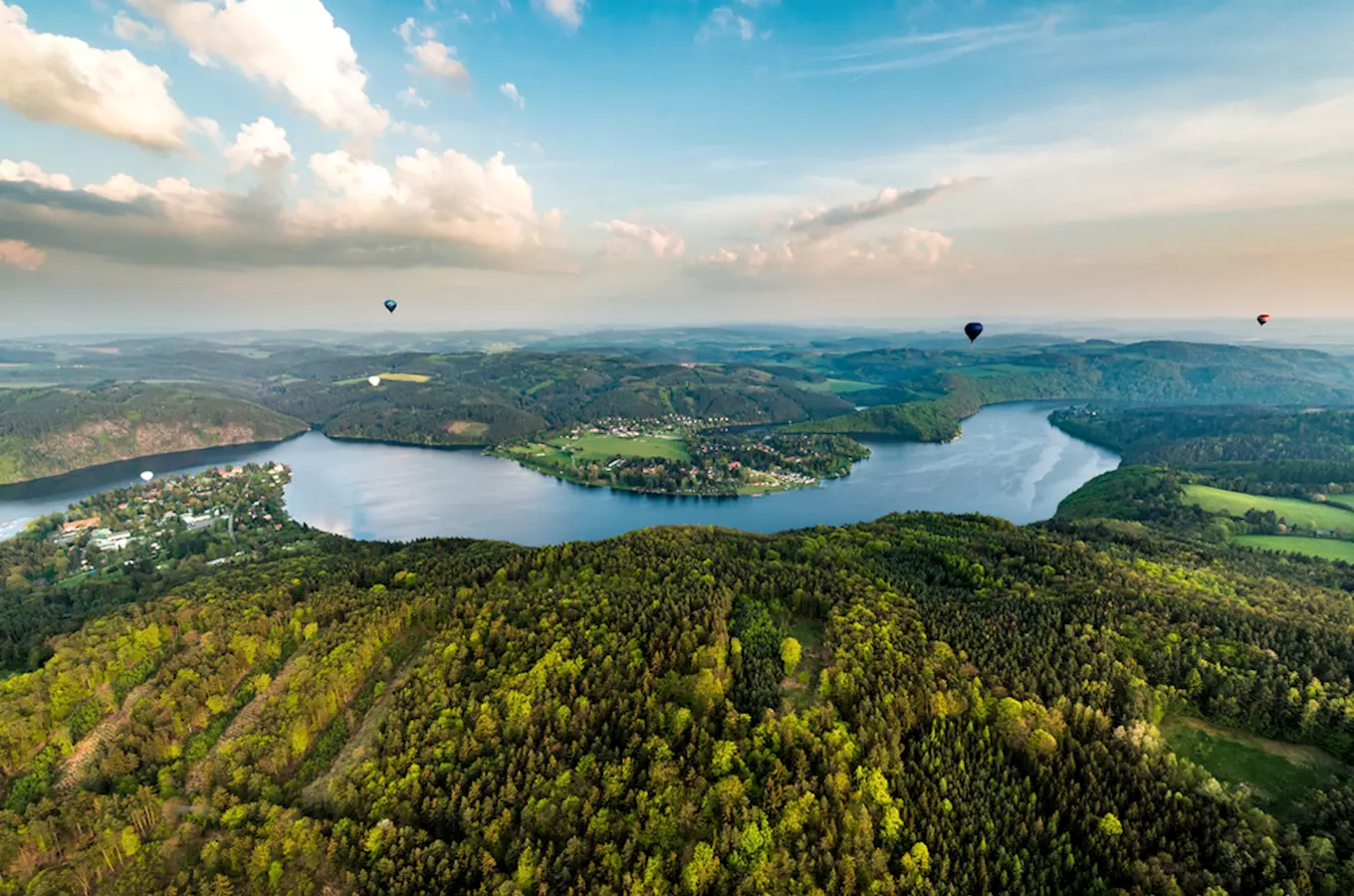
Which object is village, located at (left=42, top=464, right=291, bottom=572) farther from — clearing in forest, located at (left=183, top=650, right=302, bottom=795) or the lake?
clearing in forest, located at (left=183, top=650, right=302, bottom=795)

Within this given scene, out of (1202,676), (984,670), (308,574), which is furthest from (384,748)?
(1202,676)

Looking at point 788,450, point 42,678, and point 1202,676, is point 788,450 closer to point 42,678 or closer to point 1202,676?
point 1202,676

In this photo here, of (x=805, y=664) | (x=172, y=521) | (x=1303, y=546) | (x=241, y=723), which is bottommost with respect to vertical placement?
(x=172, y=521)

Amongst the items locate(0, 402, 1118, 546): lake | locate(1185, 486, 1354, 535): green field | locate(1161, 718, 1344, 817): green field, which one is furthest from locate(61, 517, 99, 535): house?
locate(1185, 486, 1354, 535): green field

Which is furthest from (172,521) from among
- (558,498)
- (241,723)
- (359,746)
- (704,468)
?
(704,468)

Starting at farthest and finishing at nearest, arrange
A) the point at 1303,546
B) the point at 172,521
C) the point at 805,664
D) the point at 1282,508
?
the point at 172,521 < the point at 1282,508 < the point at 1303,546 < the point at 805,664

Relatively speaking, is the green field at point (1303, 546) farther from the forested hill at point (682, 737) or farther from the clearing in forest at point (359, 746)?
the clearing in forest at point (359, 746)

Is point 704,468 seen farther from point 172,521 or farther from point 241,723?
point 241,723
